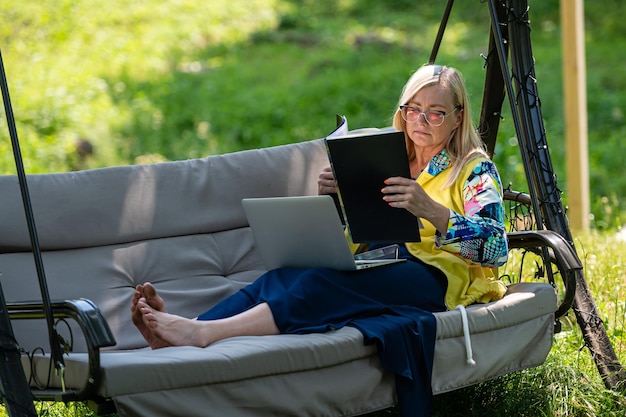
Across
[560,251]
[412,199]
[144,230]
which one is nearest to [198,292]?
[144,230]

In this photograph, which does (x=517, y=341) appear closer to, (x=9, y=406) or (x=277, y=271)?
(x=277, y=271)

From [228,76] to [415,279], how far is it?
7.87 meters

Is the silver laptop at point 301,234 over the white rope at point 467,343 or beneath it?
over

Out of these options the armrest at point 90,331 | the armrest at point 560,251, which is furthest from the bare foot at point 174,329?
the armrest at point 560,251

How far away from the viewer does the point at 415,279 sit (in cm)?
315

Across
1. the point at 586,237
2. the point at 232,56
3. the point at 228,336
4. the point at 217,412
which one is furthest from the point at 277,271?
the point at 232,56

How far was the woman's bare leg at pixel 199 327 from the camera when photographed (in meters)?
2.86

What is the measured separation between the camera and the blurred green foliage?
8.89 metres

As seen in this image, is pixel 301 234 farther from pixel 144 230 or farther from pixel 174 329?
pixel 144 230

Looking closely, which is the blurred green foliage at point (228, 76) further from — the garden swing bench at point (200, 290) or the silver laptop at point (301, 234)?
the silver laptop at point (301, 234)

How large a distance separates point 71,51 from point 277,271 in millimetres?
7739

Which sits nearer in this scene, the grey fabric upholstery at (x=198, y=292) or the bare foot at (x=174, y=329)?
the grey fabric upholstery at (x=198, y=292)

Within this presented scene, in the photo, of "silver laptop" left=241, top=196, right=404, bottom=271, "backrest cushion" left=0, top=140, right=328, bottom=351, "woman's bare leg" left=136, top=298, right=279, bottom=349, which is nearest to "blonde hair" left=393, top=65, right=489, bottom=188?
"silver laptop" left=241, top=196, right=404, bottom=271

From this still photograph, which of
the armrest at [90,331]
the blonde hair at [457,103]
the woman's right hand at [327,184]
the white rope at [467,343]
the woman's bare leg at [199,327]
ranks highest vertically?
the blonde hair at [457,103]
